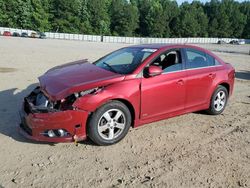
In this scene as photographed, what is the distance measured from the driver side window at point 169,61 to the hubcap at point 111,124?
3.95ft

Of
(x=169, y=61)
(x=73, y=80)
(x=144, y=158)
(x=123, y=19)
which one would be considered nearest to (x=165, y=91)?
(x=169, y=61)

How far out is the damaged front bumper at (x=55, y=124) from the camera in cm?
437

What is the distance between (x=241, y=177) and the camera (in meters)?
3.98

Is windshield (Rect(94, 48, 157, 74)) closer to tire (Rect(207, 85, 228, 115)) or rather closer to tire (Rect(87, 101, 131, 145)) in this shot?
tire (Rect(87, 101, 131, 145))

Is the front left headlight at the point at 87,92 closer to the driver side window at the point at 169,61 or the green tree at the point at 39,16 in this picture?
the driver side window at the point at 169,61

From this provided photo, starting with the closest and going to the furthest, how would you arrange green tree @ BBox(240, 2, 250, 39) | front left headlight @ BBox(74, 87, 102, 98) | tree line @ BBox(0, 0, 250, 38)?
1. front left headlight @ BBox(74, 87, 102, 98)
2. tree line @ BBox(0, 0, 250, 38)
3. green tree @ BBox(240, 2, 250, 39)

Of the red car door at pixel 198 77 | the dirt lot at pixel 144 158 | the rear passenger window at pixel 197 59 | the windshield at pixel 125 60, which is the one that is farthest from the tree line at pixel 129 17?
the dirt lot at pixel 144 158

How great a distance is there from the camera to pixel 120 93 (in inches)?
185

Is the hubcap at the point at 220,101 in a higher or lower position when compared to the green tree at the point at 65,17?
lower

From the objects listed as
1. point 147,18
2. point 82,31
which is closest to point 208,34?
point 147,18

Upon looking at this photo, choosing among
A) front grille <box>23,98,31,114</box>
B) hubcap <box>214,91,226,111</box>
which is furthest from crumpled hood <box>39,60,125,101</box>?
hubcap <box>214,91,226,111</box>

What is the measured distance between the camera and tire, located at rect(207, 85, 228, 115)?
6369 mm

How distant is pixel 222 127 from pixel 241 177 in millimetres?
1932

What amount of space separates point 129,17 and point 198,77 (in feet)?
287
